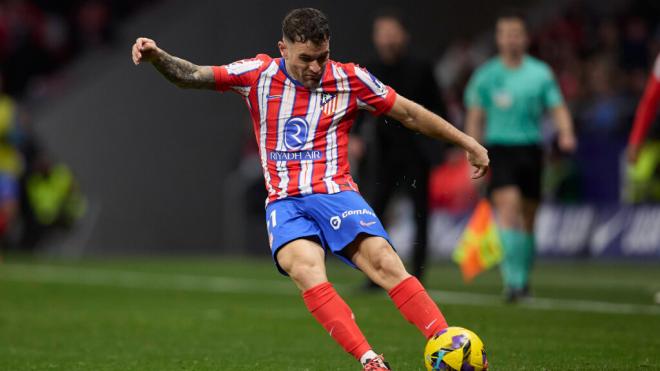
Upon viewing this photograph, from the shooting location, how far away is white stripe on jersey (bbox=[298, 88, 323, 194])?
6.43 m

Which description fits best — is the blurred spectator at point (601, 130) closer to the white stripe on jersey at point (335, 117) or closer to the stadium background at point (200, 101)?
the stadium background at point (200, 101)

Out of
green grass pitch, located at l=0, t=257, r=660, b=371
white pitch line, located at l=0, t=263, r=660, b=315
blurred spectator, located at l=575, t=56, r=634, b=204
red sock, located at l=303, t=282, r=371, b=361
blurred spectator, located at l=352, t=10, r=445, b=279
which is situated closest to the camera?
red sock, located at l=303, t=282, r=371, b=361

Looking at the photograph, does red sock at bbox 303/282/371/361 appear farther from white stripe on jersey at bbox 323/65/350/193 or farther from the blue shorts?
white stripe on jersey at bbox 323/65/350/193

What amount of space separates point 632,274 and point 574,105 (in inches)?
202

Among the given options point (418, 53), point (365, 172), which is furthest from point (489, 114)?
point (418, 53)

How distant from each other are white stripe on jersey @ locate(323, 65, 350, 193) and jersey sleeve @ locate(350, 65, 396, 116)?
47mm

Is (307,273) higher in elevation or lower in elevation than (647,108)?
lower

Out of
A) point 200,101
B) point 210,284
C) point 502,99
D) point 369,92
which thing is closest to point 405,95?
point 502,99

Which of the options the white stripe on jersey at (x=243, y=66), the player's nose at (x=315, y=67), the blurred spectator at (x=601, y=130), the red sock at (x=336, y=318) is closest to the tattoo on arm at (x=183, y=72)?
the white stripe on jersey at (x=243, y=66)

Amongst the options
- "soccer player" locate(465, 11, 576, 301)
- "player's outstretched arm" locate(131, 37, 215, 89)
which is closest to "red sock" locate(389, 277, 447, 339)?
"player's outstretched arm" locate(131, 37, 215, 89)

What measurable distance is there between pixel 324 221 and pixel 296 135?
0.46 m

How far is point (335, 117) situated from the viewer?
653cm

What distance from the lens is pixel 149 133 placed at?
24094 mm

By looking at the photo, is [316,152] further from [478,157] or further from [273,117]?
[478,157]
